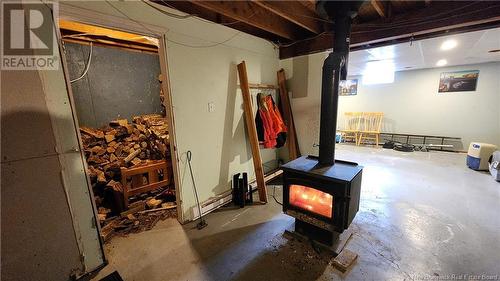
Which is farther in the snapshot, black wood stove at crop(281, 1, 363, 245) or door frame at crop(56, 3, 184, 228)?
black wood stove at crop(281, 1, 363, 245)

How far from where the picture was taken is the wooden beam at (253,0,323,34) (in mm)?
2088

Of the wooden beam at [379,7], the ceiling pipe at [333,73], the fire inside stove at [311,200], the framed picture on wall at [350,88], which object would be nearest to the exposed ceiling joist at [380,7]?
the wooden beam at [379,7]

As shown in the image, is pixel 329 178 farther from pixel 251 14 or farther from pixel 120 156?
pixel 120 156

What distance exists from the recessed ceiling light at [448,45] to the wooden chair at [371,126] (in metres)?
2.99

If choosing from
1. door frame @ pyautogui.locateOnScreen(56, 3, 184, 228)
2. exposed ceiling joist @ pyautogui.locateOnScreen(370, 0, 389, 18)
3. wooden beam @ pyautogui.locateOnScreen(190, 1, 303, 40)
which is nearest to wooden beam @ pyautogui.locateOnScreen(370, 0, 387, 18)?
exposed ceiling joist @ pyautogui.locateOnScreen(370, 0, 389, 18)

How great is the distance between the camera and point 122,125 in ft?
10.00

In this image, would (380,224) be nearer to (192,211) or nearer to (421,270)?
(421,270)

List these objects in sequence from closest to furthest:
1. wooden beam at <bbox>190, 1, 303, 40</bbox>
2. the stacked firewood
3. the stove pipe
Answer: the stove pipe < wooden beam at <bbox>190, 1, 303, 40</bbox> < the stacked firewood

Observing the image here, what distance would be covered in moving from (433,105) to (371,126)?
5.13ft

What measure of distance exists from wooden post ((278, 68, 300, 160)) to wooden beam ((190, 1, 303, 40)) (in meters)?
0.69

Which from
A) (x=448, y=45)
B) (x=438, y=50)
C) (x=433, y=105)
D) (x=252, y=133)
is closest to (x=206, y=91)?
(x=252, y=133)

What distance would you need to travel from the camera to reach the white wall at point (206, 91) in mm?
2133

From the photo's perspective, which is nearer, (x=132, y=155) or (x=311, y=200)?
(x=311, y=200)

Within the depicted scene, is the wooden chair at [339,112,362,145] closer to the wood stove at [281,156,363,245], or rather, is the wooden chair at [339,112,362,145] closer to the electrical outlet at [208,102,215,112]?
the wood stove at [281,156,363,245]
